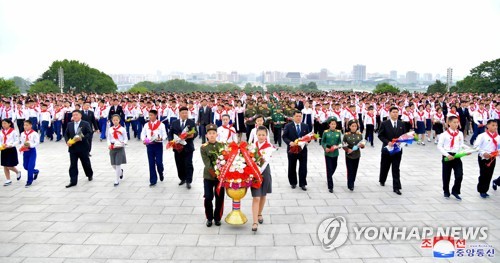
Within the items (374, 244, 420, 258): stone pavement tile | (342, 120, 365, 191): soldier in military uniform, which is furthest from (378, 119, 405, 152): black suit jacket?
(374, 244, 420, 258): stone pavement tile

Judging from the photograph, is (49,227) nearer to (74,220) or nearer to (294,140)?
(74,220)

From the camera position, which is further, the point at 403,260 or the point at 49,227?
the point at 49,227

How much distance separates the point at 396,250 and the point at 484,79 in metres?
53.3

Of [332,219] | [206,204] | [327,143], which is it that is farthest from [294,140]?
[206,204]

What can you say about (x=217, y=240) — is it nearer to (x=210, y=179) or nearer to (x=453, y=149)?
(x=210, y=179)

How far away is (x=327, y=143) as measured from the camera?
7.83 meters

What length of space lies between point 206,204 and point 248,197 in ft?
5.69

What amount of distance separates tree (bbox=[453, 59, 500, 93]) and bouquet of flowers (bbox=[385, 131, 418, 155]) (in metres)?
46.4

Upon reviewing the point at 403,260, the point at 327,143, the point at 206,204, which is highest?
the point at 327,143

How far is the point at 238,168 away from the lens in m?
5.28

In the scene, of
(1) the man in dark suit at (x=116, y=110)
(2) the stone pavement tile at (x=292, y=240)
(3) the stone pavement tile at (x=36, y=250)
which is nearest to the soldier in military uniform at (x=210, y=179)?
(2) the stone pavement tile at (x=292, y=240)

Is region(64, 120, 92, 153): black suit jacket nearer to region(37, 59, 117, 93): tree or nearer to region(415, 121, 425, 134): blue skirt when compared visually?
region(415, 121, 425, 134): blue skirt

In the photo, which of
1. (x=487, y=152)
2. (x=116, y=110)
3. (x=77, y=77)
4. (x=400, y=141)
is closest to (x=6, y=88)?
(x=77, y=77)

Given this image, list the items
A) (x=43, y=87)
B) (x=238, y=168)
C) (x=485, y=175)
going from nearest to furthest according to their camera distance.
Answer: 1. (x=238, y=168)
2. (x=485, y=175)
3. (x=43, y=87)
